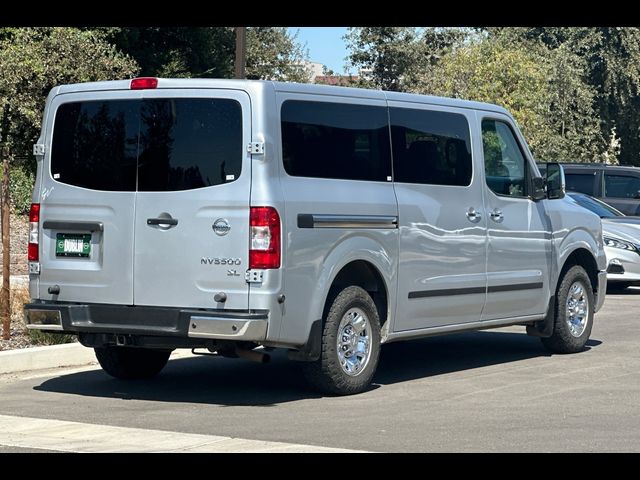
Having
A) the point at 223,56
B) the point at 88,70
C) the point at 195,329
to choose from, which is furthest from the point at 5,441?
the point at 223,56

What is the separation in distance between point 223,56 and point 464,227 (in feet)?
74.5

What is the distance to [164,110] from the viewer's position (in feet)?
31.7

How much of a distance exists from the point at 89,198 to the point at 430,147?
2.90 meters

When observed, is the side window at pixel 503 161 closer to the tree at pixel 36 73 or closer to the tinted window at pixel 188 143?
the tinted window at pixel 188 143

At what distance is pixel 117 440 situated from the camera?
8070 mm

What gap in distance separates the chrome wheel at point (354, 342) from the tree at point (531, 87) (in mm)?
22467

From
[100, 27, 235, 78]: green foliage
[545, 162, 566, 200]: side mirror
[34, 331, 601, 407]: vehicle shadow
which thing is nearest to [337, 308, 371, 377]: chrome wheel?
[34, 331, 601, 407]: vehicle shadow

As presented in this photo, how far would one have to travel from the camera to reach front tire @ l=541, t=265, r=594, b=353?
12484mm

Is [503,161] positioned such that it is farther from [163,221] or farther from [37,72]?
[37,72]

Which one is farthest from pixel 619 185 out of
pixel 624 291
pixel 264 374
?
pixel 264 374

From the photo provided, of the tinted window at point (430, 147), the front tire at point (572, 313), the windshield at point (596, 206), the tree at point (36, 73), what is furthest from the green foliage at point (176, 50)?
the tinted window at point (430, 147)

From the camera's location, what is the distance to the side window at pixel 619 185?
23125 mm

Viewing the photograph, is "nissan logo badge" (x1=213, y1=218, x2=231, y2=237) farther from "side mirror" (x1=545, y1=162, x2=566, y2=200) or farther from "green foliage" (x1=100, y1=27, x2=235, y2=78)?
"green foliage" (x1=100, y1=27, x2=235, y2=78)
